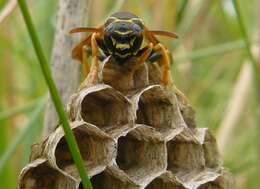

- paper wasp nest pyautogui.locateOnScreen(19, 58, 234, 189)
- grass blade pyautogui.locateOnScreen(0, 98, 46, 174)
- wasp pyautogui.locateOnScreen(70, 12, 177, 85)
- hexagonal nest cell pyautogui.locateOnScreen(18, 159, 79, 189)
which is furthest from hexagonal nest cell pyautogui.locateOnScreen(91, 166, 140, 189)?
grass blade pyautogui.locateOnScreen(0, 98, 46, 174)

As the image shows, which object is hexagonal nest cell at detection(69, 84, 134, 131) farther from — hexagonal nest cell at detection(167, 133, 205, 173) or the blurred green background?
the blurred green background

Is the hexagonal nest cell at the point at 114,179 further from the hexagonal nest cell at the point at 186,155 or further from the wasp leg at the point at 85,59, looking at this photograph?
the wasp leg at the point at 85,59

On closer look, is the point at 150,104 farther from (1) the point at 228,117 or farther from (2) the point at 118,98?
(1) the point at 228,117

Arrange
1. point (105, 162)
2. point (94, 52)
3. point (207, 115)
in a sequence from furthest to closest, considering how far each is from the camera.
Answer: point (207, 115) < point (94, 52) < point (105, 162)

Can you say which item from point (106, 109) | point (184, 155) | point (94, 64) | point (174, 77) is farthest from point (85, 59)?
point (174, 77)

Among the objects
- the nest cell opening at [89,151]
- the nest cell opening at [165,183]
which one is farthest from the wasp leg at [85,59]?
the nest cell opening at [165,183]

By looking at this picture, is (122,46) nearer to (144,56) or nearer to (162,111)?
(144,56)

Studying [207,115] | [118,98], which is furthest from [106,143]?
[207,115]
